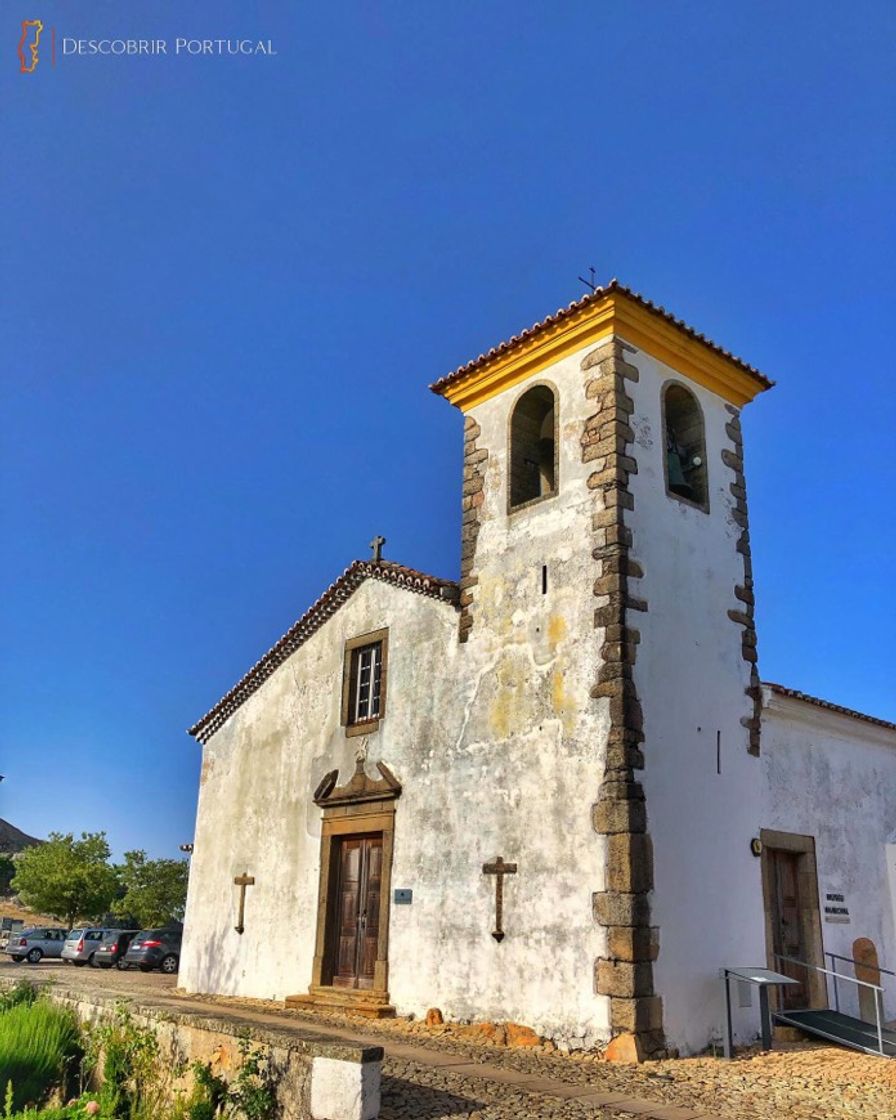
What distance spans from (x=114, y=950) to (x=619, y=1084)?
21.7 m

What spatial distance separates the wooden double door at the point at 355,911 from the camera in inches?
493

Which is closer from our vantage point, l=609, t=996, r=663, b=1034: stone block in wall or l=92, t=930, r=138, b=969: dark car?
l=609, t=996, r=663, b=1034: stone block in wall

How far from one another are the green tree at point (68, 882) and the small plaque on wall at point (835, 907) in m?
35.2

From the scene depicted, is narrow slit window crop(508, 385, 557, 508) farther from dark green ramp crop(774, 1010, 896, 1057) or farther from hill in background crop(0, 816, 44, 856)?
hill in background crop(0, 816, 44, 856)

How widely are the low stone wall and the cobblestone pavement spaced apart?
1.43 feet

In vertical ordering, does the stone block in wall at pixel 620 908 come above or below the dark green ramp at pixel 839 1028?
above

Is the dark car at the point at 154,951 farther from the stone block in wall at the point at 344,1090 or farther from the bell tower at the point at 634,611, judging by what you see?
the stone block in wall at the point at 344,1090

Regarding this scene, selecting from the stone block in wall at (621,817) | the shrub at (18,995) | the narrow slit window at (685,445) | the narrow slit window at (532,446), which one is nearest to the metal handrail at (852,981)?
the stone block in wall at (621,817)

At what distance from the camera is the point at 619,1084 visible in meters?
7.79

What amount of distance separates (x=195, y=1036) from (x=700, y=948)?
532cm

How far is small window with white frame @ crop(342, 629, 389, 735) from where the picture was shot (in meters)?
13.6

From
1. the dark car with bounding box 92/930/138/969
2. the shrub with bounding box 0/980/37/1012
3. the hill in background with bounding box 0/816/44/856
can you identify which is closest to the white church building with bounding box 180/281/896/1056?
the shrub with bounding box 0/980/37/1012

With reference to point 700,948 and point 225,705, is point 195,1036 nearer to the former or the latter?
point 700,948

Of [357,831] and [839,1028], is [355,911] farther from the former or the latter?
[839,1028]
